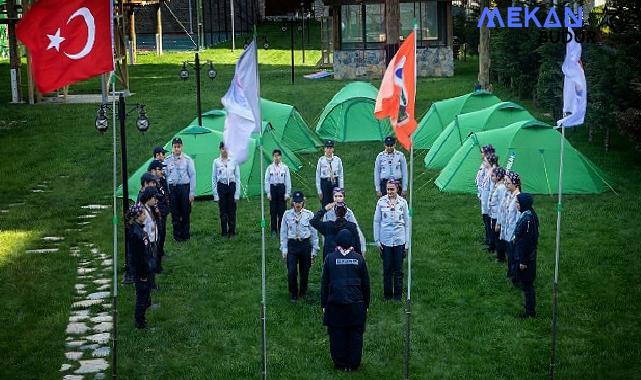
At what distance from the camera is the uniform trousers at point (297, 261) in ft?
49.5

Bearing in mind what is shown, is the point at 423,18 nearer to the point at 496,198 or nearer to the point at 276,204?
the point at 276,204

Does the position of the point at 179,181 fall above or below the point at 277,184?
above

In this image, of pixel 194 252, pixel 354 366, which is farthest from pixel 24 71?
pixel 354 366

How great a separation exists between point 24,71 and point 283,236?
3637 cm

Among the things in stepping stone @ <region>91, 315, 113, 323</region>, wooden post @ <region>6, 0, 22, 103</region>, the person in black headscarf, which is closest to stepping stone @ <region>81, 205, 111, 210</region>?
stepping stone @ <region>91, 315, 113, 323</region>

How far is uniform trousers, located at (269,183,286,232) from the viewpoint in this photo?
19406 mm

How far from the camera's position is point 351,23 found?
157ft

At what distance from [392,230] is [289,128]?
586 inches

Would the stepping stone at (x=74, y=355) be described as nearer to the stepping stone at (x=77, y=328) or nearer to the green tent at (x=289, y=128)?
the stepping stone at (x=77, y=328)

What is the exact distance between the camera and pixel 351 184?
24.6m

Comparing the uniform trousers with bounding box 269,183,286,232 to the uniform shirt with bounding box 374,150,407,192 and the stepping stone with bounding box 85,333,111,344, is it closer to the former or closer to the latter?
the uniform shirt with bounding box 374,150,407,192

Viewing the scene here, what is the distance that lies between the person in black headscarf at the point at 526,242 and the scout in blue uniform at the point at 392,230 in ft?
5.40

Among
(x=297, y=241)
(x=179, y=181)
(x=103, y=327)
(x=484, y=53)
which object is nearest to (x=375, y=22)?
(x=484, y=53)

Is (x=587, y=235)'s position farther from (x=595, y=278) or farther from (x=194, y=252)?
(x=194, y=252)
